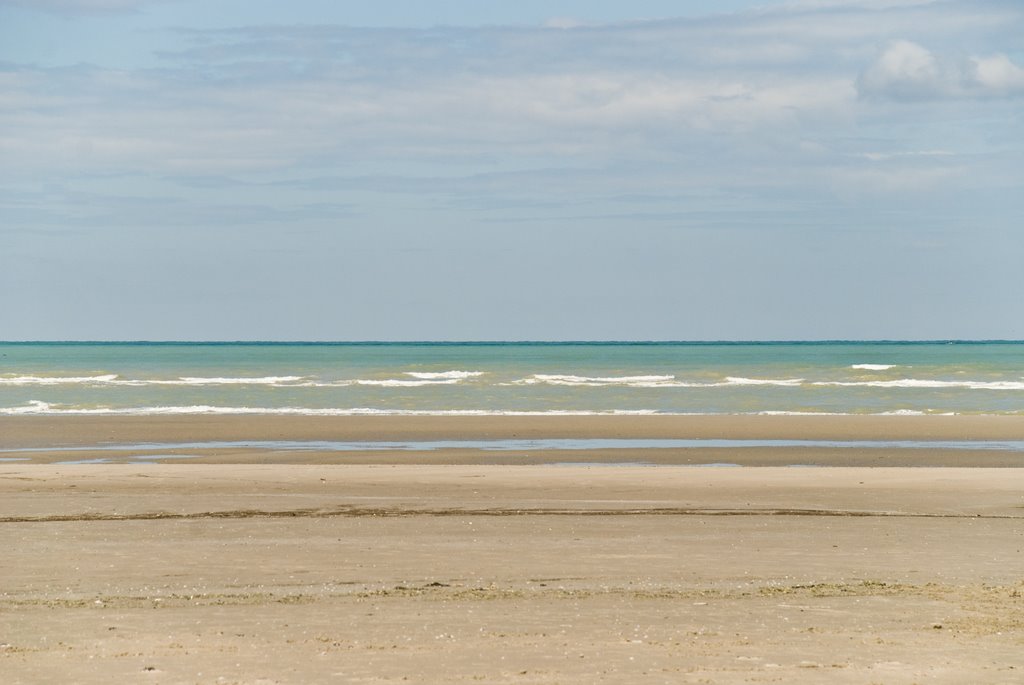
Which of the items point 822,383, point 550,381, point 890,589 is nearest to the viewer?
point 890,589

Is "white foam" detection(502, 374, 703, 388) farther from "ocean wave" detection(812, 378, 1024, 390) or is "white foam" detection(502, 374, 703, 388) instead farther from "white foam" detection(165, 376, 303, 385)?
"white foam" detection(165, 376, 303, 385)

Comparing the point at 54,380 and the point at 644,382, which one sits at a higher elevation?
the point at 54,380

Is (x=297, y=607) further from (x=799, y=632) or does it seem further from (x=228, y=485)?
(x=228, y=485)

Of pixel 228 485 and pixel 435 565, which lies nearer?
pixel 435 565

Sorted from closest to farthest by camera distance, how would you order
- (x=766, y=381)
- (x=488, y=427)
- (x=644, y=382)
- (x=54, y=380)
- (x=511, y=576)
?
(x=511, y=576) → (x=488, y=427) → (x=766, y=381) → (x=644, y=382) → (x=54, y=380)

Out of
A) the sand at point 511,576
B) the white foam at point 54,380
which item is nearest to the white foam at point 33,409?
the white foam at point 54,380

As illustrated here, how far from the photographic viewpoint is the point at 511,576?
31.7ft

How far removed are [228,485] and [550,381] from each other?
43332mm

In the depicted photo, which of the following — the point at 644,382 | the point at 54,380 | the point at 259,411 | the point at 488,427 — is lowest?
the point at 488,427

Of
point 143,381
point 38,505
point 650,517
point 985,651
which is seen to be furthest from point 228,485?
point 143,381

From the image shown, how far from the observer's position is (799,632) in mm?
7598

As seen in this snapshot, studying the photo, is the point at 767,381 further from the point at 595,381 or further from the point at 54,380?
the point at 54,380

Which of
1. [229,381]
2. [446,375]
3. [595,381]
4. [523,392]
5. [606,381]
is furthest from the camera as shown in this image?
[446,375]

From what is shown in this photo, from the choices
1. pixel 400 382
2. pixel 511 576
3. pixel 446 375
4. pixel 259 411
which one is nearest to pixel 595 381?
pixel 400 382
